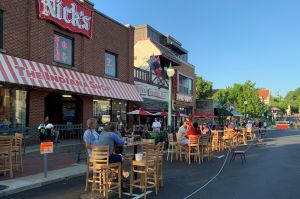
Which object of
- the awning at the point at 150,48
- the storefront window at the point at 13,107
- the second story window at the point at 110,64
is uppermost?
the awning at the point at 150,48

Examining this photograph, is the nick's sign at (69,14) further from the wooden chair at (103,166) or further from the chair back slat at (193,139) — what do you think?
the wooden chair at (103,166)

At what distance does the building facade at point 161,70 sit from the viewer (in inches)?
1108

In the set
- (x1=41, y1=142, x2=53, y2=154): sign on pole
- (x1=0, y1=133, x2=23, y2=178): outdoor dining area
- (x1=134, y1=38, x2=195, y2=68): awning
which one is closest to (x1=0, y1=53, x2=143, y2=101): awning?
(x1=0, y1=133, x2=23, y2=178): outdoor dining area

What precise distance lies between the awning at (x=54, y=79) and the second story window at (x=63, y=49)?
0.64 m

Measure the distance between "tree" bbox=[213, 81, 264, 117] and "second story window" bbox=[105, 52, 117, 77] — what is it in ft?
143

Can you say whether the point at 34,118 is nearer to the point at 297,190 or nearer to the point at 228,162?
the point at 228,162

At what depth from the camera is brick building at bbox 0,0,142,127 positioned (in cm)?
1456

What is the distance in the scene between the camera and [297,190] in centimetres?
845

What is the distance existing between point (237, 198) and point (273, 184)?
79.6 inches

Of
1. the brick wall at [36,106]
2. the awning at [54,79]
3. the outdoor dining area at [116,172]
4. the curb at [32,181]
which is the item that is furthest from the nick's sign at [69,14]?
the outdoor dining area at [116,172]

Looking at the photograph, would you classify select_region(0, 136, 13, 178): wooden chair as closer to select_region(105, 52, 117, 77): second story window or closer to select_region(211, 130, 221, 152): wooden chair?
select_region(211, 130, 221, 152): wooden chair

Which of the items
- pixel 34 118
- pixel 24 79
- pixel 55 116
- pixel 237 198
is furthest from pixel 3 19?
pixel 237 198

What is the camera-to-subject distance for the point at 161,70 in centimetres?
3045

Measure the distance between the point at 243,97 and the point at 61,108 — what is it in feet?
163
